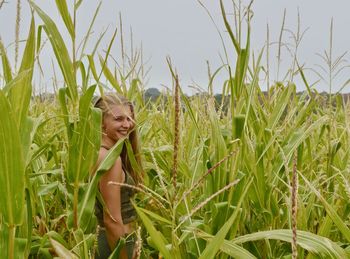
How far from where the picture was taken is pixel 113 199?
178 cm

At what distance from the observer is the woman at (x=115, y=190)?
178 centimetres

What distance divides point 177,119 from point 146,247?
3.68 feet

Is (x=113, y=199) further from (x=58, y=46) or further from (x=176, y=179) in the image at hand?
(x=176, y=179)

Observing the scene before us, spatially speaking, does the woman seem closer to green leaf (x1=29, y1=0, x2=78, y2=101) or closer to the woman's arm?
the woman's arm

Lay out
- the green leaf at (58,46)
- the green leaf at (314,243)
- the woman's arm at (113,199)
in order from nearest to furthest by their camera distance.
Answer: the green leaf at (314,243)
the green leaf at (58,46)
the woman's arm at (113,199)

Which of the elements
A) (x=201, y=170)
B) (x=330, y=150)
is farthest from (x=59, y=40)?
(x=330, y=150)

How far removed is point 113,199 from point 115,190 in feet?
0.10

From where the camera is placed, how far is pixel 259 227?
4.79 ft

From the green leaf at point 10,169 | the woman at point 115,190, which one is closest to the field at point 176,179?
the green leaf at point 10,169

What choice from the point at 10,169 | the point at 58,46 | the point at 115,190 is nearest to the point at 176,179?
the point at 10,169

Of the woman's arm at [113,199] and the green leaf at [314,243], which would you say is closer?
the green leaf at [314,243]

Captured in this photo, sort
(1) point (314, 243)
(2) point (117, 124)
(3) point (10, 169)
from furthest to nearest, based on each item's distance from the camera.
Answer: (2) point (117, 124) < (1) point (314, 243) < (3) point (10, 169)

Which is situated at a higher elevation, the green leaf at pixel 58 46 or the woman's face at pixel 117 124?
the green leaf at pixel 58 46

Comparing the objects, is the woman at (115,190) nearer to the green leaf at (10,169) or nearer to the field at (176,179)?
the field at (176,179)
